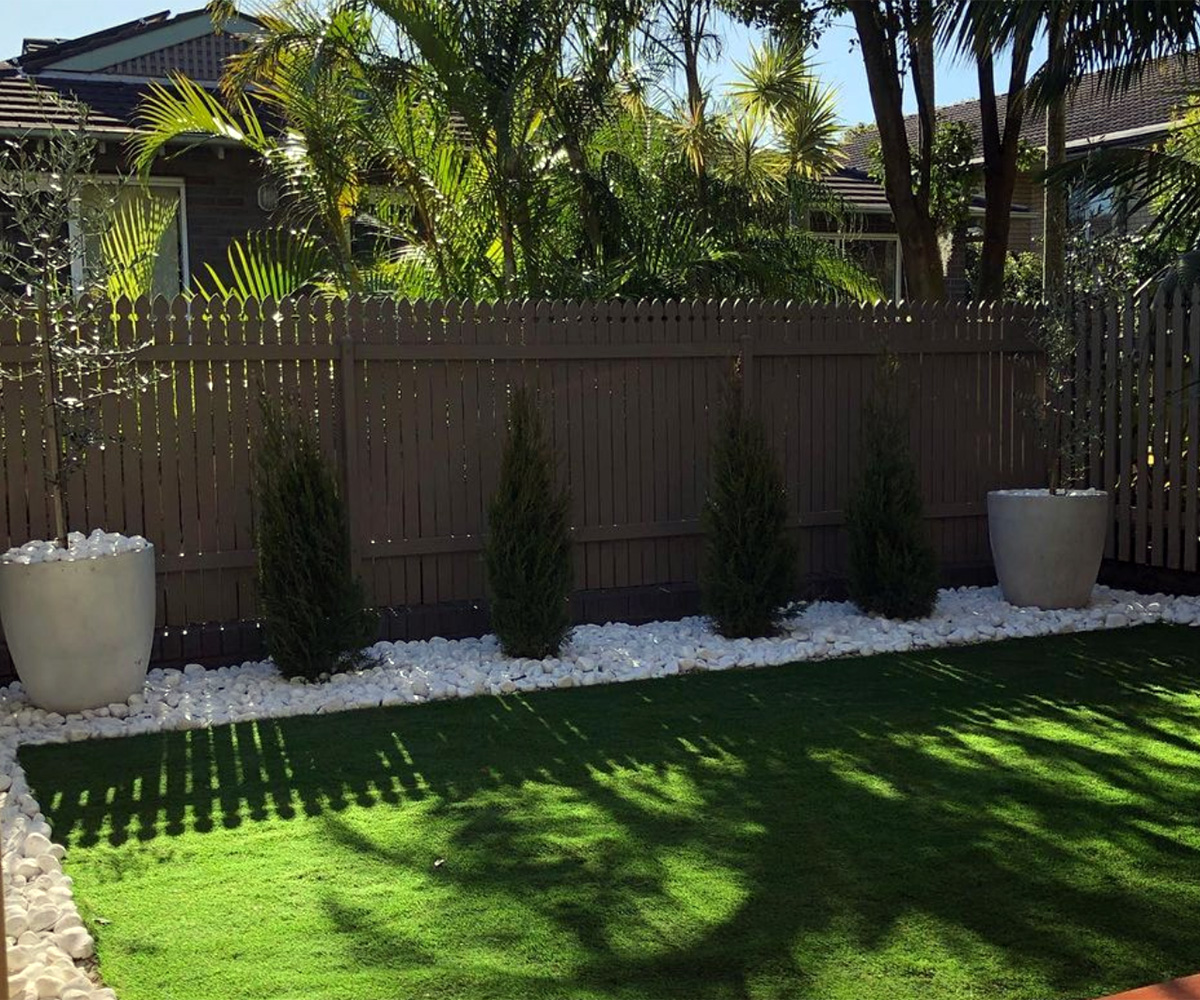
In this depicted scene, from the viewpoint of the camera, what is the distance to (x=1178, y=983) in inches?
129

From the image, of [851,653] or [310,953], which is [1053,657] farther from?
[310,953]

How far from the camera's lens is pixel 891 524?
855 centimetres

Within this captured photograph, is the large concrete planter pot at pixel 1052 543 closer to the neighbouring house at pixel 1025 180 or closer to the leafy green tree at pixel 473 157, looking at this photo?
the neighbouring house at pixel 1025 180

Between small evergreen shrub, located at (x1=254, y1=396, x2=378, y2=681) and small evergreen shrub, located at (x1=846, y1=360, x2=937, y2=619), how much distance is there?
3375 millimetres

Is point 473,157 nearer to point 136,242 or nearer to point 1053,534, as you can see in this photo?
point 136,242

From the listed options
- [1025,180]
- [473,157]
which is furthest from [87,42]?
[1025,180]

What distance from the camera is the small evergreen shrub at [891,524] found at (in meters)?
8.51

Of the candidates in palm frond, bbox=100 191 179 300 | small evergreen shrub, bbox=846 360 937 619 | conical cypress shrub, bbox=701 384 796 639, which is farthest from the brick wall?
small evergreen shrub, bbox=846 360 937 619

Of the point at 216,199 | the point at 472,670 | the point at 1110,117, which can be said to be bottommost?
the point at 472,670

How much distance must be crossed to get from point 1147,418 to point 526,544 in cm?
456

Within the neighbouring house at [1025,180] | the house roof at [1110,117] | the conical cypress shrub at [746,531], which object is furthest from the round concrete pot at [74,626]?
the house roof at [1110,117]

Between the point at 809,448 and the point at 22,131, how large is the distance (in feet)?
27.2

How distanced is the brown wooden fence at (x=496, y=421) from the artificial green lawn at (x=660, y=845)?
156cm

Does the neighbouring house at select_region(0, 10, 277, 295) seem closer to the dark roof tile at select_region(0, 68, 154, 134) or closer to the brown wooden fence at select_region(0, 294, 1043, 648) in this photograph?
the dark roof tile at select_region(0, 68, 154, 134)
